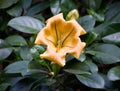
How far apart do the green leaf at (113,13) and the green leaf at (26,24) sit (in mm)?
289

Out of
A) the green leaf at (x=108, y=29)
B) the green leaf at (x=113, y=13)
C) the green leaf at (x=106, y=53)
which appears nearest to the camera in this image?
the green leaf at (x=106, y=53)

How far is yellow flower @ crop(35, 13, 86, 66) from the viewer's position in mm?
1039

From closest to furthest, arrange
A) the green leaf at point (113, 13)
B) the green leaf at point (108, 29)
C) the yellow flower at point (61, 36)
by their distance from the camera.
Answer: the yellow flower at point (61, 36)
the green leaf at point (108, 29)
the green leaf at point (113, 13)

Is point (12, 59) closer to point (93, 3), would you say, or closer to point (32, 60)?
point (32, 60)

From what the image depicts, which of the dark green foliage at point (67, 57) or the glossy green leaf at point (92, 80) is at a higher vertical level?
the dark green foliage at point (67, 57)

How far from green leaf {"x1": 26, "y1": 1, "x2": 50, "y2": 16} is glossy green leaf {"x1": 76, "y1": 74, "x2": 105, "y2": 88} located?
1.35ft

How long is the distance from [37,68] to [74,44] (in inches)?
5.9

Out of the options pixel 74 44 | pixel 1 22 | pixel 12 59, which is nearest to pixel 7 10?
pixel 1 22

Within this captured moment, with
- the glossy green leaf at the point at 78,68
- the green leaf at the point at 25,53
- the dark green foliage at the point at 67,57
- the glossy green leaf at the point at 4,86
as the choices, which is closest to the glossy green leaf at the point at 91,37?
the dark green foliage at the point at 67,57

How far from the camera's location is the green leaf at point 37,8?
4.72 ft

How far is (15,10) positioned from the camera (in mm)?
1427

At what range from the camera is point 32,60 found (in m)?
1.14

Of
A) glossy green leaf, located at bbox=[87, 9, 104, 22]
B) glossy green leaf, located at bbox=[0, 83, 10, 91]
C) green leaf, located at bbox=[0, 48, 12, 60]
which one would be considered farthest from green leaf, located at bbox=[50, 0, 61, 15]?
glossy green leaf, located at bbox=[0, 83, 10, 91]

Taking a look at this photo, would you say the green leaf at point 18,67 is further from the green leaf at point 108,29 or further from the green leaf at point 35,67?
the green leaf at point 108,29
